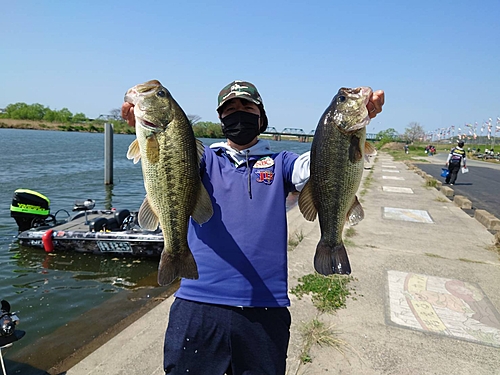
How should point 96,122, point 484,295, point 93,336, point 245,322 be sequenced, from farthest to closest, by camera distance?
point 96,122 → point 93,336 → point 484,295 → point 245,322

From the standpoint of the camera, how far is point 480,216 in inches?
373

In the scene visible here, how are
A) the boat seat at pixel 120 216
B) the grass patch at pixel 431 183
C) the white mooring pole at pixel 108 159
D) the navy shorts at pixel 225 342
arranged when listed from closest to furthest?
the navy shorts at pixel 225 342 → the boat seat at pixel 120 216 → the grass patch at pixel 431 183 → the white mooring pole at pixel 108 159

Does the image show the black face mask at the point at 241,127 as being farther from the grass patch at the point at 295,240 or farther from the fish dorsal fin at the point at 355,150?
the grass patch at the point at 295,240

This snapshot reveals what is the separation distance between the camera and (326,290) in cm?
478

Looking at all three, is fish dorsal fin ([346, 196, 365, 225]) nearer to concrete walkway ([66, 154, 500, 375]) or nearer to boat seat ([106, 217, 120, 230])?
concrete walkway ([66, 154, 500, 375])

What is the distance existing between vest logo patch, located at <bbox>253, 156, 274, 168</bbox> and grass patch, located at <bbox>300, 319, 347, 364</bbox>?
2.06 m

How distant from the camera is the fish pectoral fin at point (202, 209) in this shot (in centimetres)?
220

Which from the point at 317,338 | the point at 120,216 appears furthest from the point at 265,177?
the point at 120,216

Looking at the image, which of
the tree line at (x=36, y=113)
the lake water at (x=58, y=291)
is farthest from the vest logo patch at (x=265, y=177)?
the tree line at (x=36, y=113)

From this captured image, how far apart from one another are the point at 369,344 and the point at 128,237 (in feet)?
22.0

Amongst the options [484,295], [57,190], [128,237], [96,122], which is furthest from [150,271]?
[96,122]

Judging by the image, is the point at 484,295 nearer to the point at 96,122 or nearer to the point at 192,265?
the point at 192,265

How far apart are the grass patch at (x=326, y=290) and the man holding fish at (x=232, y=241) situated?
7.36 ft

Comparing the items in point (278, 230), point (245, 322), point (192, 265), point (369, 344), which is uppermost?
point (278, 230)
